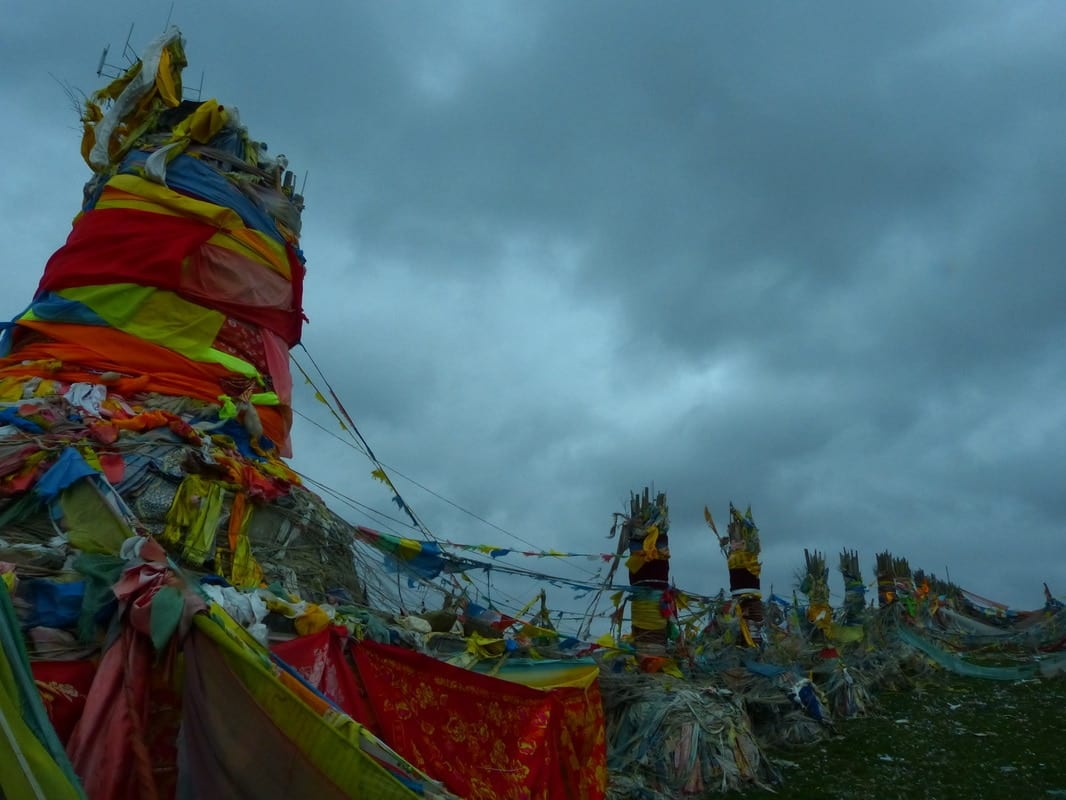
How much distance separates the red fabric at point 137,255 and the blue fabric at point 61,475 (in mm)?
4156

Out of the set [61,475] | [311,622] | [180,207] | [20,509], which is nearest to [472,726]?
[311,622]

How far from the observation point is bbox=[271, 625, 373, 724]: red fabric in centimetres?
791

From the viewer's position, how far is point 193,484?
9289 millimetres

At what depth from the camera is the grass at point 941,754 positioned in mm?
12414

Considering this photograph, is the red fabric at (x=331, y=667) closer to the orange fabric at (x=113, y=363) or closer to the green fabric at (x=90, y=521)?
the green fabric at (x=90, y=521)

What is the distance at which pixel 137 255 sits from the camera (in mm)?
11828

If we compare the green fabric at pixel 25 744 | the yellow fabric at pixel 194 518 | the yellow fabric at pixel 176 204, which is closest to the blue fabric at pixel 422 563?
the yellow fabric at pixel 194 518

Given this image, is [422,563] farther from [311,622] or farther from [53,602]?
[53,602]

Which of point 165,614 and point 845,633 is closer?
point 165,614

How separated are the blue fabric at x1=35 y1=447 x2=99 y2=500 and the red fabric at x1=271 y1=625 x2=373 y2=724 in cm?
272

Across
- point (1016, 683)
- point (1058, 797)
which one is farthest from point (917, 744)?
point (1016, 683)

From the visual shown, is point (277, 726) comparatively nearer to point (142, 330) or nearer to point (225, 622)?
point (225, 622)

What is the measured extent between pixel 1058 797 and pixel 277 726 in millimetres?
11386

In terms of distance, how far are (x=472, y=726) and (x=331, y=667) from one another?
6.82ft
